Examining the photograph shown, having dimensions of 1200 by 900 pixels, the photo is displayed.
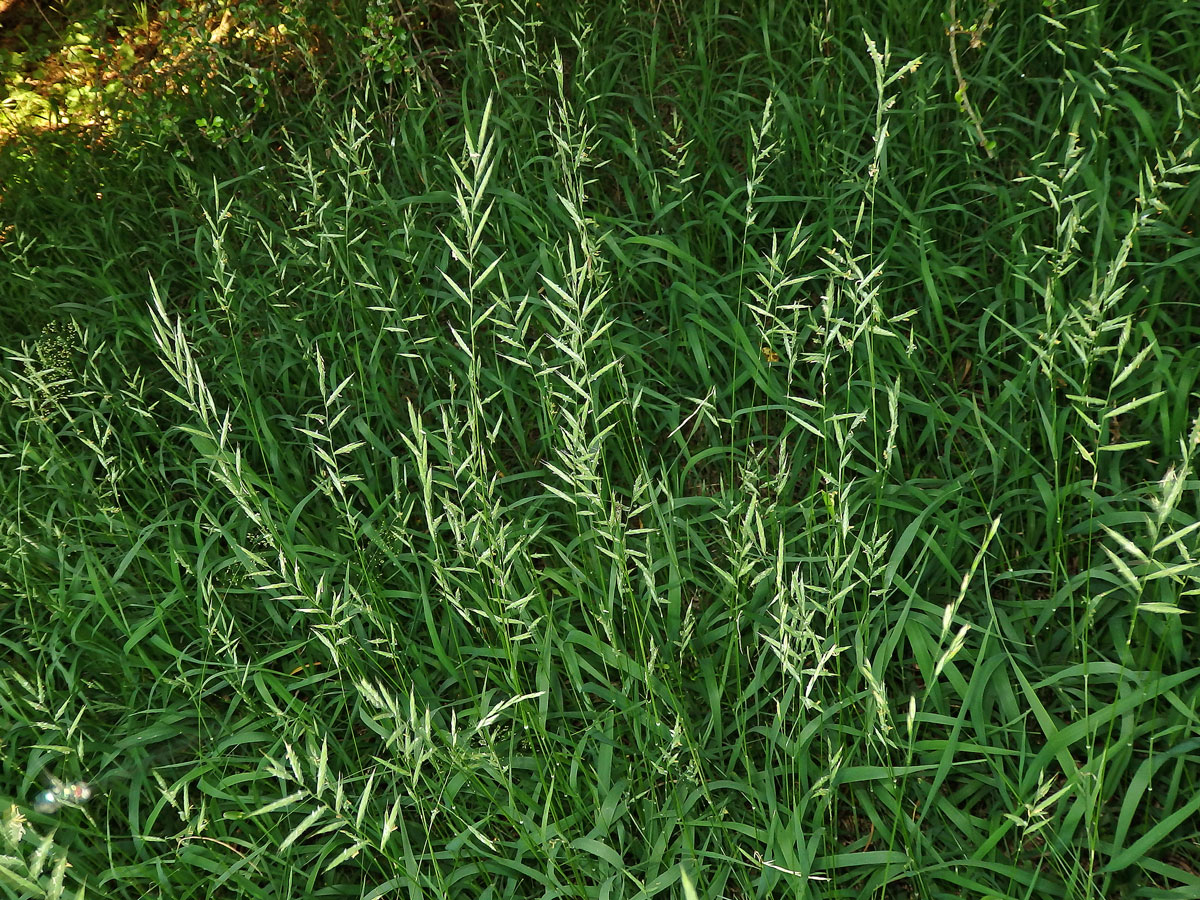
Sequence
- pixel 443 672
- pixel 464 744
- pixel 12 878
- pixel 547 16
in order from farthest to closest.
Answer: pixel 547 16 → pixel 443 672 → pixel 464 744 → pixel 12 878

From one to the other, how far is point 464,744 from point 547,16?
304 cm

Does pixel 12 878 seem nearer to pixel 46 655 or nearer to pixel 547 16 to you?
pixel 46 655

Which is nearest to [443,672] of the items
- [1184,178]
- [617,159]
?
[617,159]

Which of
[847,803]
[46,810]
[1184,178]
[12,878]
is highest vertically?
[12,878]

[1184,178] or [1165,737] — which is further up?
[1184,178]

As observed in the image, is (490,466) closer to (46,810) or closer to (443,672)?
(443,672)

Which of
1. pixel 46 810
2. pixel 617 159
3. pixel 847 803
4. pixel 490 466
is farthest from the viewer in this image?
pixel 617 159

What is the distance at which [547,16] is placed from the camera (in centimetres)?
350

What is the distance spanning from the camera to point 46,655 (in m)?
2.31

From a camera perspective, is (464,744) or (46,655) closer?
(464,744)

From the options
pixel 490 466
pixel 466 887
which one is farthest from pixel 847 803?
pixel 490 466

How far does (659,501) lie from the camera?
221cm

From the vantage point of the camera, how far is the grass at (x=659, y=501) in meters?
1.54

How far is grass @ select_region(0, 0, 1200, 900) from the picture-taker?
60.5 inches
